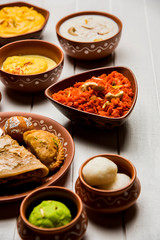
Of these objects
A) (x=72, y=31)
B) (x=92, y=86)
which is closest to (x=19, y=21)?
(x=72, y=31)

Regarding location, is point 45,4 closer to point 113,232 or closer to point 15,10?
point 15,10

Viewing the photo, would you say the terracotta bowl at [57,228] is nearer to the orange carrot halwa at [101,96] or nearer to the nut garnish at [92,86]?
the orange carrot halwa at [101,96]

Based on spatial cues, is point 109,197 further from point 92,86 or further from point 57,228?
point 92,86

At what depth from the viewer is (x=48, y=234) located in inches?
56.9

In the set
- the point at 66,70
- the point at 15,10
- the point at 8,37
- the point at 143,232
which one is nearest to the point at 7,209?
the point at 143,232

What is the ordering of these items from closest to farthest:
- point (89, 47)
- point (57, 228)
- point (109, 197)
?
point (57, 228) → point (109, 197) → point (89, 47)

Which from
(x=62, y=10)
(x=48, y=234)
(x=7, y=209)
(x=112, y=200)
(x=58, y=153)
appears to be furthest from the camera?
(x=62, y=10)

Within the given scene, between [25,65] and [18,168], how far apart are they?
945 millimetres

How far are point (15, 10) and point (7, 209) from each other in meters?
1.86

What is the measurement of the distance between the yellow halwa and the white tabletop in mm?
173

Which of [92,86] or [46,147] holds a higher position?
[92,86]

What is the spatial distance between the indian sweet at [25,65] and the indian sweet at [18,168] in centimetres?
73

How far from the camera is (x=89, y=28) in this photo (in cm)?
286

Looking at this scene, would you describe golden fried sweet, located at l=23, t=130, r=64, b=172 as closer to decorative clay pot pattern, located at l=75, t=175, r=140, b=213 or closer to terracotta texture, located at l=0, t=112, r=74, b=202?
terracotta texture, located at l=0, t=112, r=74, b=202
